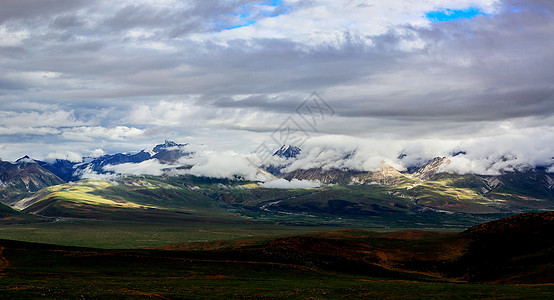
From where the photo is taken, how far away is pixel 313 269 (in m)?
122

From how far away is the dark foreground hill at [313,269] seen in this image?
74.9 m

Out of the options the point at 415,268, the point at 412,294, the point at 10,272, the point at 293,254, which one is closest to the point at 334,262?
the point at 293,254

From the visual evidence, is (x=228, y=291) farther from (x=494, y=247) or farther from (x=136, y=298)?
(x=494, y=247)

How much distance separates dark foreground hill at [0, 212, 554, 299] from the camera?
2950 inches

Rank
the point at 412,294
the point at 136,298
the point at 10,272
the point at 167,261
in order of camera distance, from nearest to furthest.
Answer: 1. the point at 136,298
2. the point at 412,294
3. the point at 10,272
4. the point at 167,261

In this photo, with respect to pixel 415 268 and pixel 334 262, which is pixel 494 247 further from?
pixel 334 262

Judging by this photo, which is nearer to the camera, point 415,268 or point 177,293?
point 177,293

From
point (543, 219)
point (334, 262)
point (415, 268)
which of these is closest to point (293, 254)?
point (334, 262)

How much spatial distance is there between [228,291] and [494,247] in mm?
99329

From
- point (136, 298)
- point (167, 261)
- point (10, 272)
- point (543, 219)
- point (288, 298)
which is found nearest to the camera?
point (136, 298)

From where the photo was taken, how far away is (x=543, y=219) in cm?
15538

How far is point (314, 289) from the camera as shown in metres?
81.9

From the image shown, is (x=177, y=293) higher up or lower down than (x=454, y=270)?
higher up

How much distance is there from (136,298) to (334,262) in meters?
75.1
